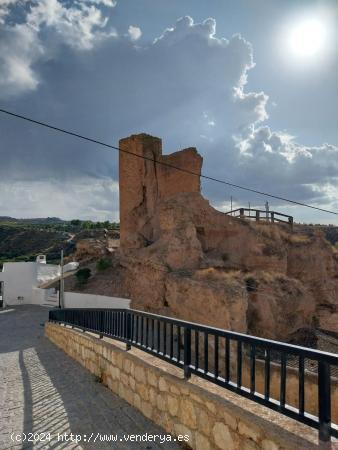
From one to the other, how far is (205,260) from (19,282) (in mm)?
16009

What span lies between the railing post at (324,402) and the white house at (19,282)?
27.7 meters

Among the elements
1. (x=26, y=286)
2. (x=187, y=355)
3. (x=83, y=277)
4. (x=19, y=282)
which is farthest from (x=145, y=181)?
(x=187, y=355)

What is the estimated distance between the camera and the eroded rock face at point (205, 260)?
16297mm

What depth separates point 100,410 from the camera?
548 cm

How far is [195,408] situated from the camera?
399 centimetres

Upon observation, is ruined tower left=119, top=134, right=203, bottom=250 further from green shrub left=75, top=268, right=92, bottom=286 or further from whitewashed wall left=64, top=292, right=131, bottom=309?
whitewashed wall left=64, top=292, right=131, bottom=309

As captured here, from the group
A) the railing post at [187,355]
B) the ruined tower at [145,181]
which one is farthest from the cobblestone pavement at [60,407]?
the ruined tower at [145,181]

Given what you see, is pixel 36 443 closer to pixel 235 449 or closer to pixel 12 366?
pixel 235 449

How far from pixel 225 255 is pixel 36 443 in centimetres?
1808

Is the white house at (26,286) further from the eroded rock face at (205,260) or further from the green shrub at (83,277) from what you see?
the eroded rock face at (205,260)

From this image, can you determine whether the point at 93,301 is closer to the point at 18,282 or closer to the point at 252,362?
the point at 18,282

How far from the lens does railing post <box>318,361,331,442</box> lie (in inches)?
112

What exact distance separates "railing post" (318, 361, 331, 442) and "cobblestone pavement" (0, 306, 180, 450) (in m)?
1.93

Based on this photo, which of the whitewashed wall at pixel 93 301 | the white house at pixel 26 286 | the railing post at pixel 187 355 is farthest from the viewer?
the white house at pixel 26 286
